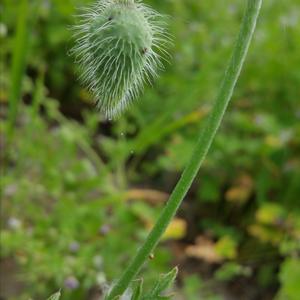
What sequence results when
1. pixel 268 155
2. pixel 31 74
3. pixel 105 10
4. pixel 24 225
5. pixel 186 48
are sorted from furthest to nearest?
pixel 31 74, pixel 186 48, pixel 268 155, pixel 24 225, pixel 105 10

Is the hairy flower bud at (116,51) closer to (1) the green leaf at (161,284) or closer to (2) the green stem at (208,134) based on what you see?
(2) the green stem at (208,134)

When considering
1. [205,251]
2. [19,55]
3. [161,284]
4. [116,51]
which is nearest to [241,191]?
[205,251]

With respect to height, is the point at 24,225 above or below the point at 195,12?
below

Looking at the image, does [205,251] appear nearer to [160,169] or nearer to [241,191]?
[241,191]

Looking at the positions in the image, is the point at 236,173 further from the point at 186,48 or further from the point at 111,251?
the point at 111,251

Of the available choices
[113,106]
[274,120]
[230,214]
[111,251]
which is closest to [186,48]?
[274,120]

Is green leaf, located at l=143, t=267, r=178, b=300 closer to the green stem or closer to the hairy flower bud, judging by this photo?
the green stem
